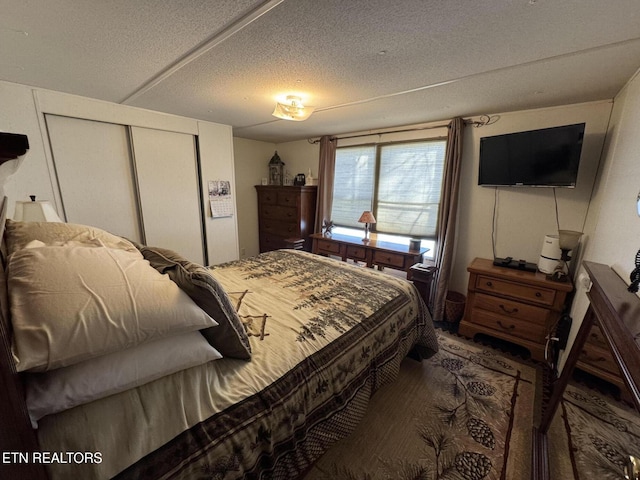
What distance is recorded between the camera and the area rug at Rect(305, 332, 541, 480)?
131 cm

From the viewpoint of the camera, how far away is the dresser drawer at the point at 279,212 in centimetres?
401

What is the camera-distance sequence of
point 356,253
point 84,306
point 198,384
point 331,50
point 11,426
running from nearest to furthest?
1. point 11,426
2. point 84,306
3. point 198,384
4. point 331,50
5. point 356,253

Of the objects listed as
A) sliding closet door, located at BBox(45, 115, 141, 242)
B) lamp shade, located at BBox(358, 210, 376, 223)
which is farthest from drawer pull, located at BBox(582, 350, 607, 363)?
sliding closet door, located at BBox(45, 115, 141, 242)

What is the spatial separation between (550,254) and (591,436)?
1396 millimetres

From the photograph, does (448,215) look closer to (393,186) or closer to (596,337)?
(393,186)

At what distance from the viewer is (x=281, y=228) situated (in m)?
4.21

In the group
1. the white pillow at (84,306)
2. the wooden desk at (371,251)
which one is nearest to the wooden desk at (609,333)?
the white pillow at (84,306)

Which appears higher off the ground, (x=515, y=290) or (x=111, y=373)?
(x=111, y=373)

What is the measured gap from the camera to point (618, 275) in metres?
1.29

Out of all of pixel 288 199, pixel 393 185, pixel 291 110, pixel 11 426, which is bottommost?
pixel 11 426

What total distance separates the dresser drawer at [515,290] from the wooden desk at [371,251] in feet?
2.15

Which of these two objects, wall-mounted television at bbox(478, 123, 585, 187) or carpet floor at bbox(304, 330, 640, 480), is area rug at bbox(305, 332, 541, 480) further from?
wall-mounted television at bbox(478, 123, 585, 187)

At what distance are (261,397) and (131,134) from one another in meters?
3.04

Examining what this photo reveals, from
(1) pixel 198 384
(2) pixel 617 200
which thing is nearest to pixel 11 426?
(1) pixel 198 384
